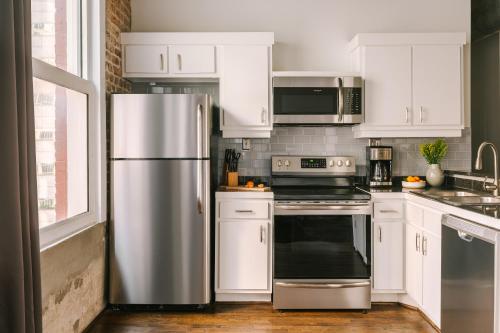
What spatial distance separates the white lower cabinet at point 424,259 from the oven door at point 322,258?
0.32 m

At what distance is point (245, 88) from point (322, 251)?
1.49 meters

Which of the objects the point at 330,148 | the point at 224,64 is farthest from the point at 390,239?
the point at 224,64

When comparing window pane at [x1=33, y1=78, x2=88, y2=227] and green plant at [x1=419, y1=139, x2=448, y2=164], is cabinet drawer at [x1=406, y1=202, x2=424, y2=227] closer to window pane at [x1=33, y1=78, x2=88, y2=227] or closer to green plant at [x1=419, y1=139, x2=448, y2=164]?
green plant at [x1=419, y1=139, x2=448, y2=164]

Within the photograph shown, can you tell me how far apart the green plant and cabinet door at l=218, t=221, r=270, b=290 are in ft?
5.09

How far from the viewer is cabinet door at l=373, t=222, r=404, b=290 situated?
3.62 metres

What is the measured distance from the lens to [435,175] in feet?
12.9

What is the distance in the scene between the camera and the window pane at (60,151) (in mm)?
2541

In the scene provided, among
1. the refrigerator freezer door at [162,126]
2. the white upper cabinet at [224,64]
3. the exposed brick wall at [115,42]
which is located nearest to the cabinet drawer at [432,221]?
the white upper cabinet at [224,64]

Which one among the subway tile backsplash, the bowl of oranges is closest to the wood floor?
the bowl of oranges

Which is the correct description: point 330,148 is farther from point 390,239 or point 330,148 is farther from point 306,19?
point 306,19

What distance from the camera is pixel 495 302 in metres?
2.07

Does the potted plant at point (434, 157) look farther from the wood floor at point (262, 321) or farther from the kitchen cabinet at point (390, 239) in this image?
the wood floor at point (262, 321)

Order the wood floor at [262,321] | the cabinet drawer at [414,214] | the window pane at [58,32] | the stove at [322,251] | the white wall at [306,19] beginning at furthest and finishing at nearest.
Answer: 1. the white wall at [306,19]
2. the stove at [322,251]
3. the cabinet drawer at [414,214]
4. the wood floor at [262,321]
5. the window pane at [58,32]

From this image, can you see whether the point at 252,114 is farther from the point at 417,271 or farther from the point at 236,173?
the point at 417,271
